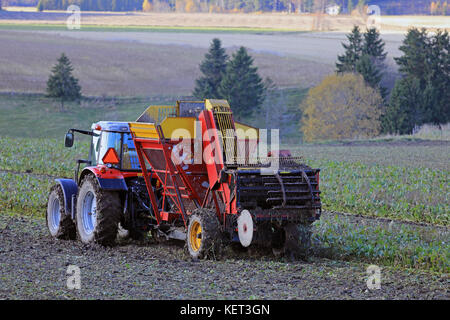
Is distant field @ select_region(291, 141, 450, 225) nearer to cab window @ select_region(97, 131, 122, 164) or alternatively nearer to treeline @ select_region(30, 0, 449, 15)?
cab window @ select_region(97, 131, 122, 164)

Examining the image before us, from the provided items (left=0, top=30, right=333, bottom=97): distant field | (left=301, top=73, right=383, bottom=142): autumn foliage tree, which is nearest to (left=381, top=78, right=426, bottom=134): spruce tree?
(left=301, top=73, right=383, bottom=142): autumn foliage tree

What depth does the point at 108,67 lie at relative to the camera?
8812cm

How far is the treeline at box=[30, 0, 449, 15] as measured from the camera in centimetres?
12862

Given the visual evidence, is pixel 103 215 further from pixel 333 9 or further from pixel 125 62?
pixel 333 9

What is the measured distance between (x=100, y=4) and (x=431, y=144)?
3831 inches

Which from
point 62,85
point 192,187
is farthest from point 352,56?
point 192,187

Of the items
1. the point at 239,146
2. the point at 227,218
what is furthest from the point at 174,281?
the point at 239,146

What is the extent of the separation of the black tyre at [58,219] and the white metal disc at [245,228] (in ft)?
15.3

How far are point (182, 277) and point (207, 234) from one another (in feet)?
4.09

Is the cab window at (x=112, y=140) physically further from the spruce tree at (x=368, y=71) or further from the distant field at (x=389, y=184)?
the spruce tree at (x=368, y=71)

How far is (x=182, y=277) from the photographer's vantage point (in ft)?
35.1

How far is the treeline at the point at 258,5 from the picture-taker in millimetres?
128625

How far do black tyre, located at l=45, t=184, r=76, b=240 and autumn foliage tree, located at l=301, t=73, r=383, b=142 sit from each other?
171 ft

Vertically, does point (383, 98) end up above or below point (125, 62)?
below
